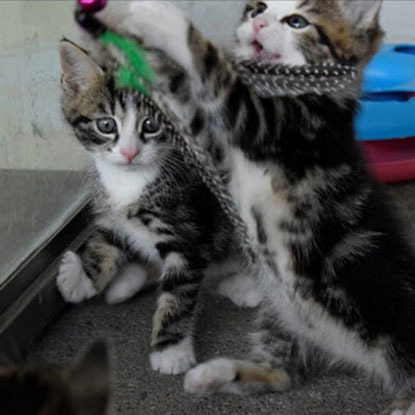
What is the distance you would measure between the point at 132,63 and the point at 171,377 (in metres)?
0.66

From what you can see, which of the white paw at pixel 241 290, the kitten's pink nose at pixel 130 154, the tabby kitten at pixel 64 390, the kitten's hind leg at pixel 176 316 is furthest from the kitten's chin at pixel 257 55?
the tabby kitten at pixel 64 390

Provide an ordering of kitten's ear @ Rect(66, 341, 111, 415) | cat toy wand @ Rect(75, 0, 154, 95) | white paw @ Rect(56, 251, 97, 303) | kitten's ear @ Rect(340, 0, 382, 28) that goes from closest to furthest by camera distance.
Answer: kitten's ear @ Rect(66, 341, 111, 415) → cat toy wand @ Rect(75, 0, 154, 95) → kitten's ear @ Rect(340, 0, 382, 28) → white paw @ Rect(56, 251, 97, 303)

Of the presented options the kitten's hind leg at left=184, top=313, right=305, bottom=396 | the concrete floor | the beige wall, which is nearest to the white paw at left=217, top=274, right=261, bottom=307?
the concrete floor

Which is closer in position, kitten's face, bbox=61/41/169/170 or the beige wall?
kitten's face, bbox=61/41/169/170

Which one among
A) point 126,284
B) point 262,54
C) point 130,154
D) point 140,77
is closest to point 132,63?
point 140,77

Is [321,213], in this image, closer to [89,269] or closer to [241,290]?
[241,290]

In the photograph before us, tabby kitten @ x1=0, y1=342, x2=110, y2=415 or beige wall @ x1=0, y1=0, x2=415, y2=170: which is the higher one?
tabby kitten @ x1=0, y1=342, x2=110, y2=415

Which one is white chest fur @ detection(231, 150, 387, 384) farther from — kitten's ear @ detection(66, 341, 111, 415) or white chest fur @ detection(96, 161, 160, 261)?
kitten's ear @ detection(66, 341, 111, 415)

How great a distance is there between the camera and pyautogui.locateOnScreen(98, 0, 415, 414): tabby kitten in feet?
3.67

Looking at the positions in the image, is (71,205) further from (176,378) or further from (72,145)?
(176,378)

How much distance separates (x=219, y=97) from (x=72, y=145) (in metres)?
0.97

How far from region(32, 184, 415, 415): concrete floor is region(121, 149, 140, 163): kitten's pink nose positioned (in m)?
0.37

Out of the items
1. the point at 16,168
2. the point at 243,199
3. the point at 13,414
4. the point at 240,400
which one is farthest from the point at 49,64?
the point at 13,414

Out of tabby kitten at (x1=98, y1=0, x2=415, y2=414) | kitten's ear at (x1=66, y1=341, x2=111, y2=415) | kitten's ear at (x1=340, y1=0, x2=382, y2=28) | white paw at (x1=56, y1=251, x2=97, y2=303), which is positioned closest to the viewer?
kitten's ear at (x1=66, y1=341, x2=111, y2=415)
